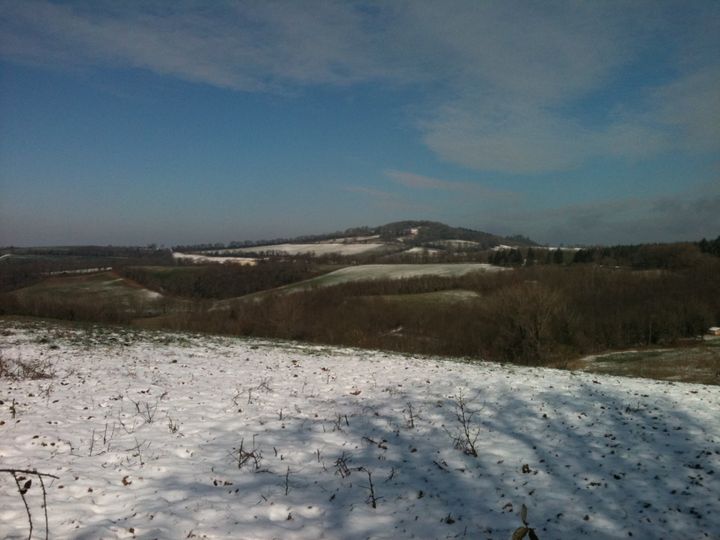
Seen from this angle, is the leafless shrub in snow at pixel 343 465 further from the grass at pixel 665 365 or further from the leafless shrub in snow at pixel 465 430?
the grass at pixel 665 365

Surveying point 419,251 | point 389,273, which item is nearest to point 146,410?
point 389,273

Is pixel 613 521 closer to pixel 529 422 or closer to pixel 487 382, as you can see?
pixel 529 422

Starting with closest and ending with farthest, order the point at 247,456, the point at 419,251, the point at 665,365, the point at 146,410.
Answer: the point at 247,456 < the point at 146,410 < the point at 665,365 < the point at 419,251

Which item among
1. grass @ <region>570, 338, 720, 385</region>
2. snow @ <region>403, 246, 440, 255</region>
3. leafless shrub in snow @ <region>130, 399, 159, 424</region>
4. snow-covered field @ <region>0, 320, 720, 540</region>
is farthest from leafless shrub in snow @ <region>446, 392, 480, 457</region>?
snow @ <region>403, 246, 440, 255</region>

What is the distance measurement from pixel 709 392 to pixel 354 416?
1037 cm

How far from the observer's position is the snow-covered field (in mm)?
5934

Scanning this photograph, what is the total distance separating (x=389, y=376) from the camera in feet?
49.5

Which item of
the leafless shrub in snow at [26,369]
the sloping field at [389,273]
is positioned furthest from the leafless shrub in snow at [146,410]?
the sloping field at [389,273]

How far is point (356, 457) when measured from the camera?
26.3ft

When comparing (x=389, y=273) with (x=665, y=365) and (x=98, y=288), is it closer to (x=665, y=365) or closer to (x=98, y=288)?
(x=98, y=288)

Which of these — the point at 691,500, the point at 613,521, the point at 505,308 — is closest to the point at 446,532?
the point at 613,521

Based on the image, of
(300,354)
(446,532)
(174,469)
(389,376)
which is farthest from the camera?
(300,354)

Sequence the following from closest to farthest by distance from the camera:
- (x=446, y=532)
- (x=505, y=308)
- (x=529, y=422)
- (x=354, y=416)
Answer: (x=446, y=532) → (x=529, y=422) → (x=354, y=416) → (x=505, y=308)

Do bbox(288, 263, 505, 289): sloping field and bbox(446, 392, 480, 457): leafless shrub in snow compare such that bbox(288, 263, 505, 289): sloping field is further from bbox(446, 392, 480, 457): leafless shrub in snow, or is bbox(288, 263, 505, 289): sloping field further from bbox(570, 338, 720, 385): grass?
bbox(446, 392, 480, 457): leafless shrub in snow
